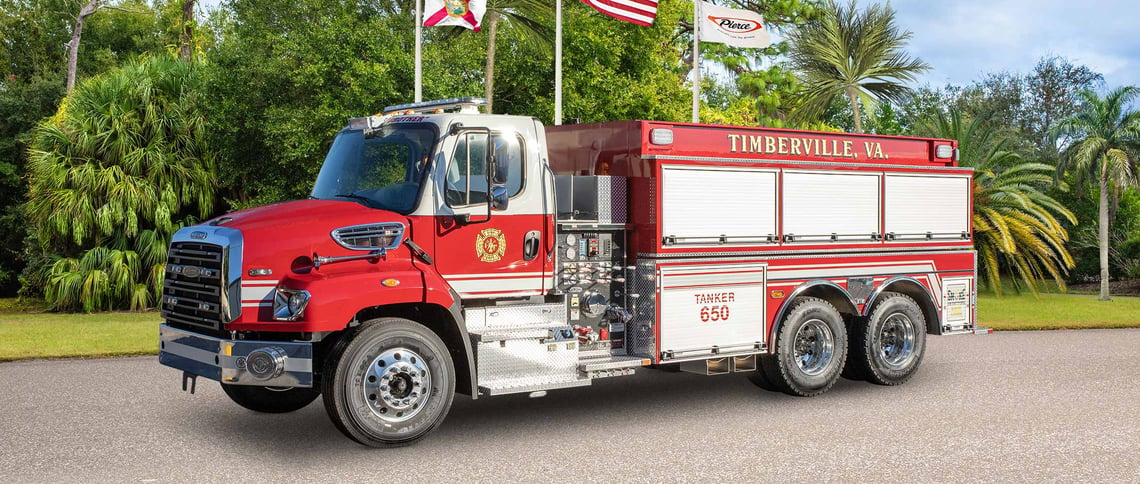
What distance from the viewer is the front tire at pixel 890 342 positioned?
11719 mm

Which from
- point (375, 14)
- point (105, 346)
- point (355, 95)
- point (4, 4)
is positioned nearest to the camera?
point (105, 346)

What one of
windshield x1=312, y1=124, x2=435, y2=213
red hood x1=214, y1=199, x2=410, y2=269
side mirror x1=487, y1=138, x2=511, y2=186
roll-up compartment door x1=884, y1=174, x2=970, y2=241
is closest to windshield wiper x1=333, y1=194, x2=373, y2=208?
windshield x1=312, y1=124, x2=435, y2=213

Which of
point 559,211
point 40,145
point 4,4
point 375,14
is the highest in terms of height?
point 4,4

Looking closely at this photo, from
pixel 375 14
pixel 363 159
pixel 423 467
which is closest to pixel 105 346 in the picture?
pixel 363 159

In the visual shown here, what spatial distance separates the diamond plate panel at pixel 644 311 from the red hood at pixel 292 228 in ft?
7.92

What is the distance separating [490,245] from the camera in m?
9.04

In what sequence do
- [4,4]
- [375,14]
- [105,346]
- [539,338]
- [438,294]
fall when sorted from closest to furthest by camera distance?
[438,294]
[539,338]
[105,346]
[375,14]
[4,4]

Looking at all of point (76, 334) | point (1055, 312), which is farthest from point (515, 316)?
point (1055, 312)

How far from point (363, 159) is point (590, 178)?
204 cm

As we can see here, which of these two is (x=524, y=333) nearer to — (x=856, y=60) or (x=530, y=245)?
(x=530, y=245)

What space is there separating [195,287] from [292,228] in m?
1.00

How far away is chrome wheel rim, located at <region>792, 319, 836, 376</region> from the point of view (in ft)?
36.6

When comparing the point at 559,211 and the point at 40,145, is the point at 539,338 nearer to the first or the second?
the point at 559,211

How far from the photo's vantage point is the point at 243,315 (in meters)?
8.12
